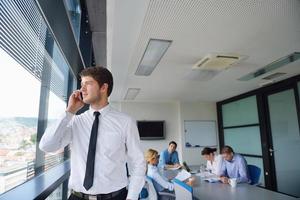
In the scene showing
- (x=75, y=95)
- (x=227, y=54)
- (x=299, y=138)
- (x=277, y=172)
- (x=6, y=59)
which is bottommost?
(x=277, y=172)

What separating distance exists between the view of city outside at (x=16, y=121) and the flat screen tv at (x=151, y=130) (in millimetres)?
5730

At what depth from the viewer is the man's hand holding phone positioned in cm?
137

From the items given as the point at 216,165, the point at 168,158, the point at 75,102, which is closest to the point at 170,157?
the point at 168,158

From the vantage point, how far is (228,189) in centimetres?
289

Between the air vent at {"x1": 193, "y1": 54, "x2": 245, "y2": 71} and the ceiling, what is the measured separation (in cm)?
7

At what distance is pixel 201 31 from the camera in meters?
2.61

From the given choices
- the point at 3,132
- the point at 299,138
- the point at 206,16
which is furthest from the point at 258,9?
the point at 299,138

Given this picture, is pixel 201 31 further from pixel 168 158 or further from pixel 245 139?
pixel 245 139

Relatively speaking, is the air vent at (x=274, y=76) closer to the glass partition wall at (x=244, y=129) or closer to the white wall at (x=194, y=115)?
the glass partition wall at (x=244, y=129)

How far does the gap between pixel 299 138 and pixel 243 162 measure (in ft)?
6.17

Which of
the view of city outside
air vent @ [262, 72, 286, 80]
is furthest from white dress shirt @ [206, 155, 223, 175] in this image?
the view of city outside

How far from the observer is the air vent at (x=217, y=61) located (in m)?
3.28

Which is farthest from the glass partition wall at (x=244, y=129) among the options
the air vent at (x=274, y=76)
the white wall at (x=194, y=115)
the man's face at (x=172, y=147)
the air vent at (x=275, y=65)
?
the man's face at (x=172, y=147)

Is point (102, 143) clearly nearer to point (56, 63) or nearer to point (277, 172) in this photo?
point (56, 63)
